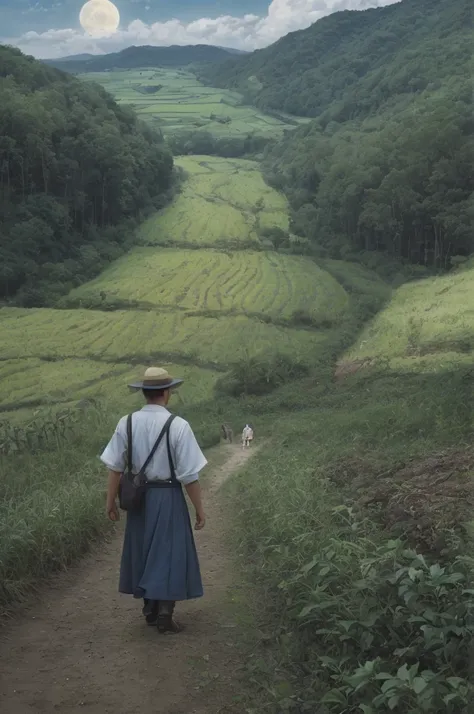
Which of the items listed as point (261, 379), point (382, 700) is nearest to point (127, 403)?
point (261, 379)

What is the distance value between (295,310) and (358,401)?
2.40 meters

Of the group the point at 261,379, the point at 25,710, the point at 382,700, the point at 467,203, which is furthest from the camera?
the point at 467,203

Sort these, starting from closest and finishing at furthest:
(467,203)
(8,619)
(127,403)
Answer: (8,619) < (127,403) < (467,203)

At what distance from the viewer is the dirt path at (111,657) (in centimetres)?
229

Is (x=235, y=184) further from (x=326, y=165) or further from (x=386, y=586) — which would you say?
(x=386, y=586)

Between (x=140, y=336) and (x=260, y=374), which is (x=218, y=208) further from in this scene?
(x=140, y=336)

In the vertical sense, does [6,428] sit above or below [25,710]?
below

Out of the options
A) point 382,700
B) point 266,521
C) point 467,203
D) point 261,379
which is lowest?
point 261,379

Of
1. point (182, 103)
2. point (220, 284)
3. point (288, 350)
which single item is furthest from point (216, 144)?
point (288, 350)

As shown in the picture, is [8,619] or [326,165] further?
[326,165]

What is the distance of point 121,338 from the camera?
880cm

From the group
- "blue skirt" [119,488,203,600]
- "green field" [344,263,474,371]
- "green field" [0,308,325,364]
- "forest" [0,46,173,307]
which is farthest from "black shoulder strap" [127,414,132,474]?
"green field" [344,263,474,371]

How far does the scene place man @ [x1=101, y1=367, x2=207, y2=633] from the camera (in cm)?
268

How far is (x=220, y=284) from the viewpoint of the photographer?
35.1ft
